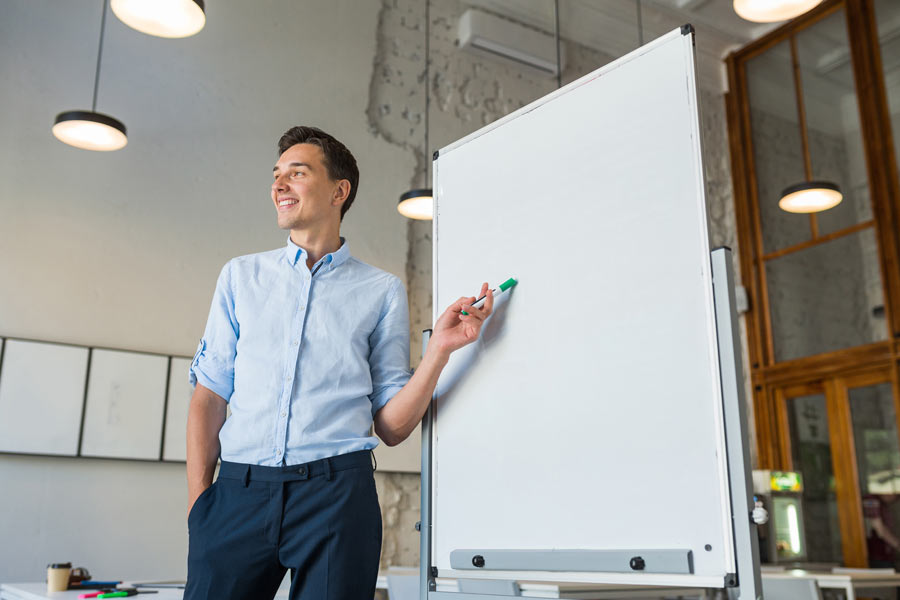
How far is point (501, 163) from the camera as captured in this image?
172 centimetres

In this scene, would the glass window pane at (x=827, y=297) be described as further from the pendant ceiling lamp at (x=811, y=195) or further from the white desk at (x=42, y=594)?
the white desk at (x=42, y=594)

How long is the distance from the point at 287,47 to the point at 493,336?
408cm

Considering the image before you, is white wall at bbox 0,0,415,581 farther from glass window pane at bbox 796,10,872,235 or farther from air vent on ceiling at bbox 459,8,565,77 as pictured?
glass window pane at bbox 796,10,872,235

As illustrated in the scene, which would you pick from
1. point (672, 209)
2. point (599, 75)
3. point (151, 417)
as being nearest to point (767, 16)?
point (599, 75)

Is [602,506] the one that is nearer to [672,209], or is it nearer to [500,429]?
[500,429]

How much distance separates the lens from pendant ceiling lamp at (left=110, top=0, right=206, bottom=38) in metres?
3.07

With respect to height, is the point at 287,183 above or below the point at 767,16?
below

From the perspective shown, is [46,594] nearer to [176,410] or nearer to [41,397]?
[41,397]

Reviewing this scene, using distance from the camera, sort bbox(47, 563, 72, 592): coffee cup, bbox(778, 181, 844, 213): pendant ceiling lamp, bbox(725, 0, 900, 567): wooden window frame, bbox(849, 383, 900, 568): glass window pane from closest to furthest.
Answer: bbox(47, 563, 72, 592): coffee cup → bbox(778, 181, 844, 213): pendant ceiling lamp → bbox(849, 383, 900, 568): glass window pane → bbox(725, 0, 900, 567): wooden window frame

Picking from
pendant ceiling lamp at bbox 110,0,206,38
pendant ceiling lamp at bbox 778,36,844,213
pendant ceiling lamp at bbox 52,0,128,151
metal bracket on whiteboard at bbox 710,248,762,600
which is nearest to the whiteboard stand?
metal bracket on whiteboard at bbox 710,248,762,600

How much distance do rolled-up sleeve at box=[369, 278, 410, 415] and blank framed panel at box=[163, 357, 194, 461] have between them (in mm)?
2979

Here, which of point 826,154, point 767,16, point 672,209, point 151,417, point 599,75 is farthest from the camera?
point 826,154

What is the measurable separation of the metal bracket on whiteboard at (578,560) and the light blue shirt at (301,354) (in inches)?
12.5

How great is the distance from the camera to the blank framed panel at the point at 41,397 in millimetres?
3822
